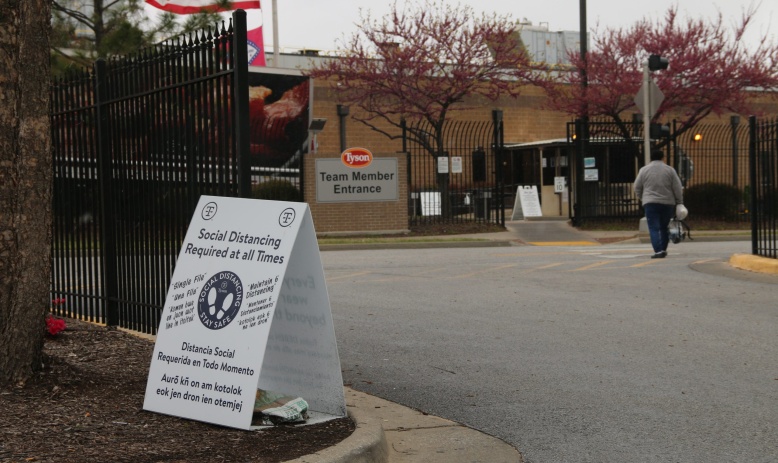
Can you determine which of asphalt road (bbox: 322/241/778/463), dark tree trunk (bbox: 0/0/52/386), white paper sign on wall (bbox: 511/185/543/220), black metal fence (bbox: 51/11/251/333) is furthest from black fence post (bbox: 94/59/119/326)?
white paper sign on wall (bbox: 511/185/543/220)

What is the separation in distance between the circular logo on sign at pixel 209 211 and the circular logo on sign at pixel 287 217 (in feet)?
1.72

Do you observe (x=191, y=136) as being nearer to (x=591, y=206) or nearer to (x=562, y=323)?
(x=562, y=323)

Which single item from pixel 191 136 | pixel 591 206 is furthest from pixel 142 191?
pixel 591 206

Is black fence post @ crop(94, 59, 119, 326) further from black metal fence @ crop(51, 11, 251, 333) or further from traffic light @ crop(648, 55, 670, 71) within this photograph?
traffic light @ crop(648, 55, 670, 71)

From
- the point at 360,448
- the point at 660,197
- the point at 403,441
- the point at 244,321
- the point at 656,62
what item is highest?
the point at 656,62

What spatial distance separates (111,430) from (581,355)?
406cm

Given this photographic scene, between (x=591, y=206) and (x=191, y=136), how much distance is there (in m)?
23.2

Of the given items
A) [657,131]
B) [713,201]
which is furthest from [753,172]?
[713,201]

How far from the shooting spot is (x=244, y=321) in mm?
5121

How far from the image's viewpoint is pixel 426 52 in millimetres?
32406

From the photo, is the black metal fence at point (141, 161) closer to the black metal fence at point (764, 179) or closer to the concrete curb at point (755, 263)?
the concrete curb at point (755, 263)

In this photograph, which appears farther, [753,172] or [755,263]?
[753,172]

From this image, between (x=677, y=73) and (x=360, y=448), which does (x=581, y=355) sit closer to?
(x=360, y=448)

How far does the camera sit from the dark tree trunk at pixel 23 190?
5.55 m
